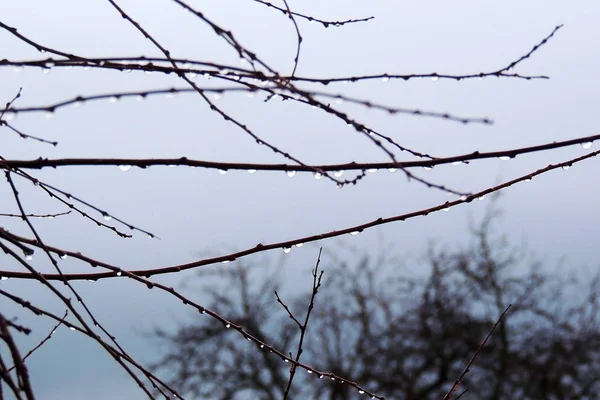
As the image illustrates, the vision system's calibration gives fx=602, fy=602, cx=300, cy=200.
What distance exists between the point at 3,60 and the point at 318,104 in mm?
754

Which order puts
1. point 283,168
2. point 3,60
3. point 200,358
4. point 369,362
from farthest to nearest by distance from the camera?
point 369,362, point 200,358, point 3,60, point 283,168

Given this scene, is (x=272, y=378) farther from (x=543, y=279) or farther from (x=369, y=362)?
(x=543, y=279)

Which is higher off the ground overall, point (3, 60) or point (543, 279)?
point (543, 279)

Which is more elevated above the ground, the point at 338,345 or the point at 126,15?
the point at 338,345

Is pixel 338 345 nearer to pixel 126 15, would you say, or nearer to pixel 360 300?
pixel 360 300

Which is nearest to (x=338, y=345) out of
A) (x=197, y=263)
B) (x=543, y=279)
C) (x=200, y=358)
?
(x=200, y=358)

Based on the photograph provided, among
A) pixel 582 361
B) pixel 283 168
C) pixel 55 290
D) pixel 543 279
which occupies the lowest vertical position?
pixel 55 290

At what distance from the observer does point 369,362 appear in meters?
15.1

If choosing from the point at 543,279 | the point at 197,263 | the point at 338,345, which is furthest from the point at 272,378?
the point at 197,263

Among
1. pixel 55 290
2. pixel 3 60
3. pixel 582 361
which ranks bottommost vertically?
pixel 55 290

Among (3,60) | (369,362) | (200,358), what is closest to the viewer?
(3,60)

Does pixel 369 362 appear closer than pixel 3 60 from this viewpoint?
No

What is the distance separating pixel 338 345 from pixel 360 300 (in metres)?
1.25

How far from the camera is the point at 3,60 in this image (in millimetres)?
1358
